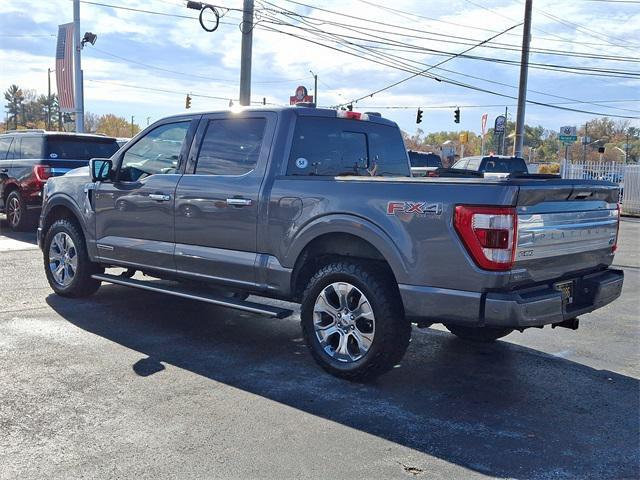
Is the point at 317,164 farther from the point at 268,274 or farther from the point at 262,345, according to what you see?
the point at 262,345

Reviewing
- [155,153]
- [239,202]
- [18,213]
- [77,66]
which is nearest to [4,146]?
[18,213]

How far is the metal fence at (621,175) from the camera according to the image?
79.2ft

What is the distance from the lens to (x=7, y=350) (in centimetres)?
526

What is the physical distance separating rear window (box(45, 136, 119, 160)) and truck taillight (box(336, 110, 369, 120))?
8261 millimetres

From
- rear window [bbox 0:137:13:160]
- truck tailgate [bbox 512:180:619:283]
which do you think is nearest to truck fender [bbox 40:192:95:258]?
truck tailgate [bbox 512:180:619:283]

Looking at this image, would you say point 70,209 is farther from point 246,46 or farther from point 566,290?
point 246,46

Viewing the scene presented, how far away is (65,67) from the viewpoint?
2369cm

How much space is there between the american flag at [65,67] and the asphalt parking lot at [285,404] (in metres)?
19.0

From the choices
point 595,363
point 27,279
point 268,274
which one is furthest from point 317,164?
point 27,279

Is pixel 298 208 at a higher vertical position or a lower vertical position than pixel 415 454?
higher

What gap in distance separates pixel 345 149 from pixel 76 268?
3.37 meters

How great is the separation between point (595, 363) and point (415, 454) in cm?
261

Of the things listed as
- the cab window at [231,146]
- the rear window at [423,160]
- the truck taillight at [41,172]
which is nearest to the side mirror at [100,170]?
the cab window at [231,146]

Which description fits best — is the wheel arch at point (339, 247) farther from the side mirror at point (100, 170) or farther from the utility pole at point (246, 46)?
the utility pole at point (246, 46)
